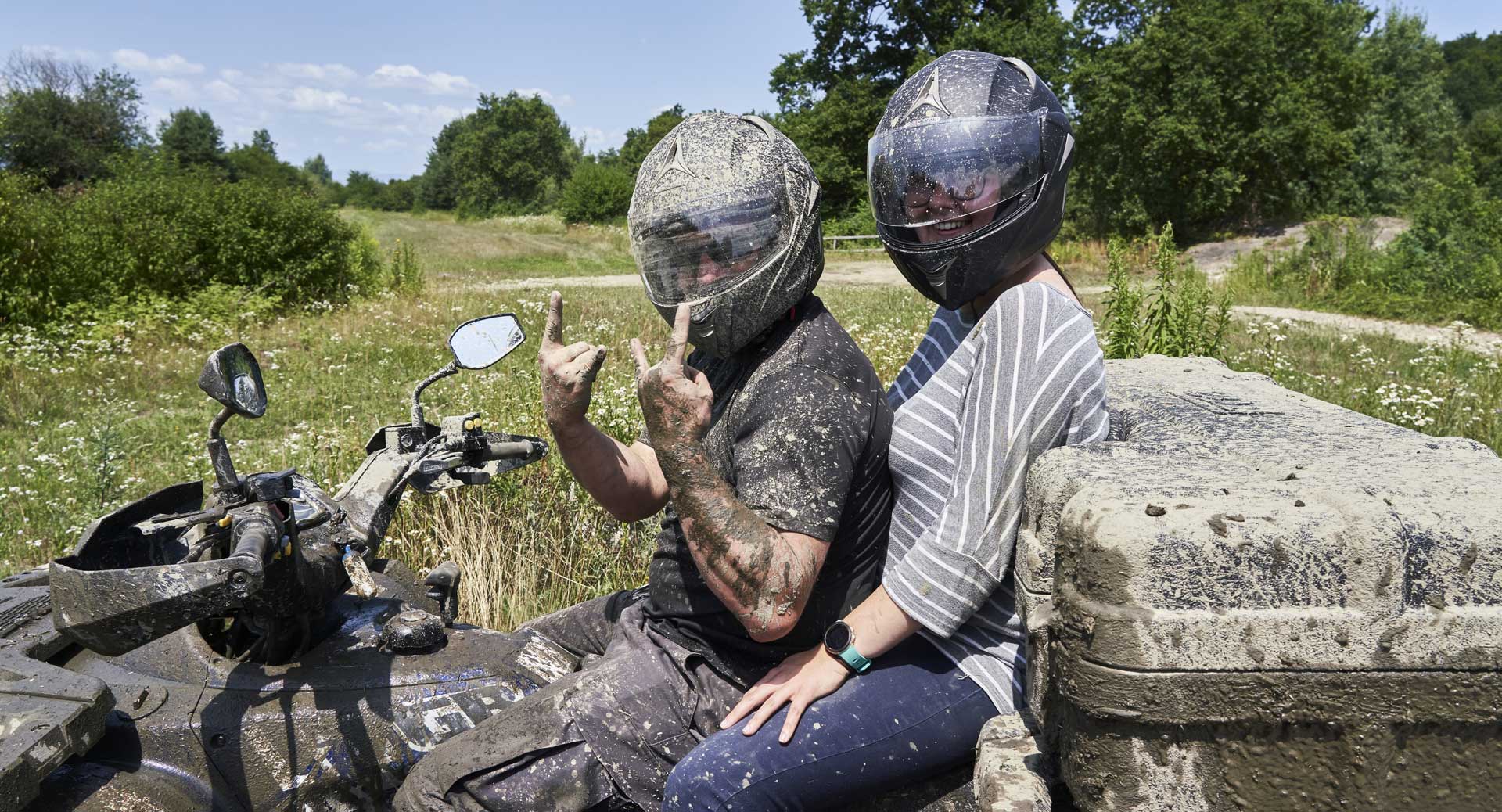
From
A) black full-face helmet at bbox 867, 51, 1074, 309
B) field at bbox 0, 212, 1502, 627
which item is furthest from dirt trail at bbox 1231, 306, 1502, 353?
black full-face helmet at bbox 867, 51, 1074, 309

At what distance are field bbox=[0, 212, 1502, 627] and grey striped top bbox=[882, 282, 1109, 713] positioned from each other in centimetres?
247

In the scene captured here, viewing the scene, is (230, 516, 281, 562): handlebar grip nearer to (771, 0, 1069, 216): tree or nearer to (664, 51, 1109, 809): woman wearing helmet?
(664, 51, 1109, 809): woman wearing helmet

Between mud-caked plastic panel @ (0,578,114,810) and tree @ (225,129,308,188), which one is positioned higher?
tree @ (225,129,308,188)

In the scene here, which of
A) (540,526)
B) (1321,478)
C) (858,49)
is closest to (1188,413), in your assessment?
(1321,478)

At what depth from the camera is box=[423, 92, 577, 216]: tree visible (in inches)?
2906

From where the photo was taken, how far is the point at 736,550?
1.73 metres

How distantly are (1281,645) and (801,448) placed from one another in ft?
2.74

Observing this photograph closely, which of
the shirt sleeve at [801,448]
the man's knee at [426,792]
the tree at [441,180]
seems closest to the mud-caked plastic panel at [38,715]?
the man's knee at [426,792]

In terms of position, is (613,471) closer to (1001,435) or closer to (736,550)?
(736,550)

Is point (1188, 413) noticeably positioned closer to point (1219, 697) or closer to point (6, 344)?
point (1219, 697)

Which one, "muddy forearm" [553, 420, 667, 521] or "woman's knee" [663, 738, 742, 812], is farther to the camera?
"muddy forearm" [553, 420, 667, 521]

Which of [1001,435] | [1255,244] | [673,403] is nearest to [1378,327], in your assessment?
[1255,244]

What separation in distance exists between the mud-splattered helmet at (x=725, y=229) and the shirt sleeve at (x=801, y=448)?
0.19 metres

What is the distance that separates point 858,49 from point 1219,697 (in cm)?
3964
